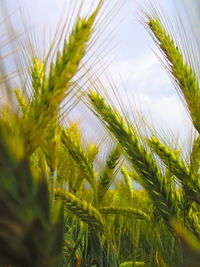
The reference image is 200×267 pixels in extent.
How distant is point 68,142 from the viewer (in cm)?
169

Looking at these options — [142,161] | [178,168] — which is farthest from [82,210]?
[178,168]

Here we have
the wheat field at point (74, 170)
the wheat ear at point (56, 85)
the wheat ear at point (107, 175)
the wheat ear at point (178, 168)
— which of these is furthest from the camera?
the wheat ear at point (107, 175)

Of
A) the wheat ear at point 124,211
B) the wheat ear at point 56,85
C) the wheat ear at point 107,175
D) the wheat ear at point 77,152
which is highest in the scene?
the wheat ear at point 56,85

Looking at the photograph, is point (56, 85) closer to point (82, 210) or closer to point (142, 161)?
point (142, 161)

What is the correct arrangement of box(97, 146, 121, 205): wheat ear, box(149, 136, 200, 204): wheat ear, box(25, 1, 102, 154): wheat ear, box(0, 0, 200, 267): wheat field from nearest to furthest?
box(0, 0, 200, 267): wheat field < box(25, 1, 102, 154): wheat ear < box(149, 136, 200, 204): wheat ear < box(97, 146, 121, 205): wheat ear

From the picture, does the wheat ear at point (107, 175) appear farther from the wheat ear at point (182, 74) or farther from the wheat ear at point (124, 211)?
the wheat ear at point (182, 74)

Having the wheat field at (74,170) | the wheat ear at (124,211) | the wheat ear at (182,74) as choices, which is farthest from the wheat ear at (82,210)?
the wheat ear at (182,74)

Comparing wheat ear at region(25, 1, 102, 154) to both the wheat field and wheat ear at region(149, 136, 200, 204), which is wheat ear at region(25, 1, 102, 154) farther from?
wheat ear at region(149, 136, 200, 204)

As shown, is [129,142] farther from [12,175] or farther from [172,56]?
[12,175]

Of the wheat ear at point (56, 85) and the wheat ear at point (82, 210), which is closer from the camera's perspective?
the wheat ear at point (56, 85)

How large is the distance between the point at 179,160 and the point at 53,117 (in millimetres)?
705

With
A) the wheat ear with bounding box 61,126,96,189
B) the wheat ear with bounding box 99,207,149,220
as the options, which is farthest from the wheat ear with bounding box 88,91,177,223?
the wheat ear with bounding box 99,207,149,220

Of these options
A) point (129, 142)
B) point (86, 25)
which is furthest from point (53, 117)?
point (129, 142)

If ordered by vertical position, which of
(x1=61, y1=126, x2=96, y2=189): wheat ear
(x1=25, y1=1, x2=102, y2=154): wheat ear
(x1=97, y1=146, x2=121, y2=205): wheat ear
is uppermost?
(x1=25, y1=1, x2=102, y2=154): wheat ear
